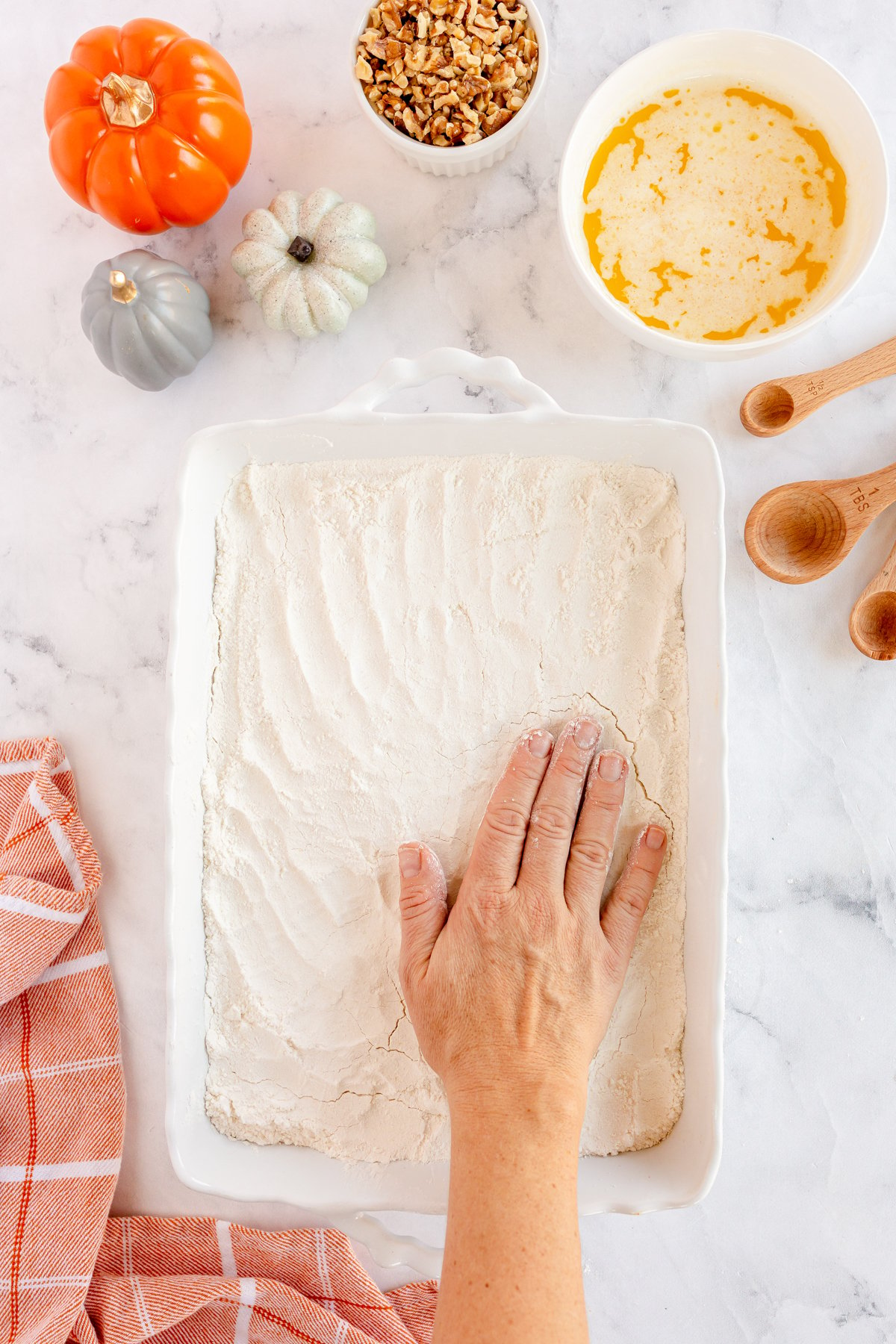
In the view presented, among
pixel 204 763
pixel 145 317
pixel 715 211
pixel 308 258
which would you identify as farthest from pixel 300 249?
pixel 204 763

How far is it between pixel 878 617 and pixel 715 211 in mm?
463

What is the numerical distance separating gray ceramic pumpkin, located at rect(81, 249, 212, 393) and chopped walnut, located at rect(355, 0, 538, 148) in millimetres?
281

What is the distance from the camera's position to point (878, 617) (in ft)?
3.32

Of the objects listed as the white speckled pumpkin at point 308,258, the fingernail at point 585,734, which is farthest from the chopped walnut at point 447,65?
the fingernail at point 585,734

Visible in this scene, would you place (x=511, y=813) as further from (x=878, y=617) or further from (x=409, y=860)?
(x=878, y=617)

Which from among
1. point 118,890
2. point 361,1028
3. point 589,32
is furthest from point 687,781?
point 589,32

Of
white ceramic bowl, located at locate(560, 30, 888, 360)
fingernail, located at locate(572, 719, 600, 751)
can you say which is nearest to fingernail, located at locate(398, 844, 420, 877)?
fingernail, located at locate(572, 719, 600, 751)

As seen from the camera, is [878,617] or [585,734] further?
[878,617]

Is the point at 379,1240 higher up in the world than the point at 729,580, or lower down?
lower down

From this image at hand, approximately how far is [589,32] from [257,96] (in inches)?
15.2

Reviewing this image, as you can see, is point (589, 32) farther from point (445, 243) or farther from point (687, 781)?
point (687, 781)

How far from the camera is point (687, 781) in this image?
0.90 m

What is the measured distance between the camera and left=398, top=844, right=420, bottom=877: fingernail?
35.9 inches

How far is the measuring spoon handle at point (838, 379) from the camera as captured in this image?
983 millimetres
